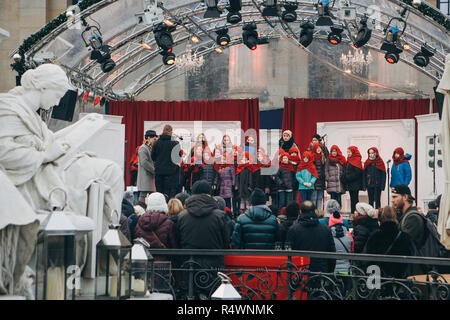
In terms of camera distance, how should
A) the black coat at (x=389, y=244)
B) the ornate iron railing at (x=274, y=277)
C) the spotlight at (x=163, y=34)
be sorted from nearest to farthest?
the ornate iron railing at (x=274, y=277) < the black coat at (x=389, y=244) < the spotlight at (x=163, y=34)

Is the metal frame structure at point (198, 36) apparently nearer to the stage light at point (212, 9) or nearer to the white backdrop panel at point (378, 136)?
the stage light at point (212, 9)

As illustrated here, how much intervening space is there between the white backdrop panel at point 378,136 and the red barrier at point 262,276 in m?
11.9

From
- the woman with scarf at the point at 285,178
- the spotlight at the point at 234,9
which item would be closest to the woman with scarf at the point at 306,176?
the woman with scarf at the point at 285,178

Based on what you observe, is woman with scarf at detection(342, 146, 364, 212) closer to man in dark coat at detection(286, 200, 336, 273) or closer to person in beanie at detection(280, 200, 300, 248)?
person in beanie at detection(280, 200, 300, 248)

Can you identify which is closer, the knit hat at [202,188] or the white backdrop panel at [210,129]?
the knit hat at [202,188]

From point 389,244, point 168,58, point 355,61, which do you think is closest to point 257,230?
point 389,244

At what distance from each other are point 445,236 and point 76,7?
11197 millimetres

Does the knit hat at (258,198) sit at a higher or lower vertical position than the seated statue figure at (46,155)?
lower

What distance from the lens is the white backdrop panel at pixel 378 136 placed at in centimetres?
1911

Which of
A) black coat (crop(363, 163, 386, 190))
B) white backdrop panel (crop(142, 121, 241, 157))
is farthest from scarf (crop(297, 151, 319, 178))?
white backdrop panel (crop(142, 121, 241, 157))

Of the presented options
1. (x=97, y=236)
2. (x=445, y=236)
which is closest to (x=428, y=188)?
(x=445, y=236)

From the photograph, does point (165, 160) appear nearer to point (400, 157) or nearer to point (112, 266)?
point (400, 157)

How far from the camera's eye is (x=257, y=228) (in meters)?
7.82
